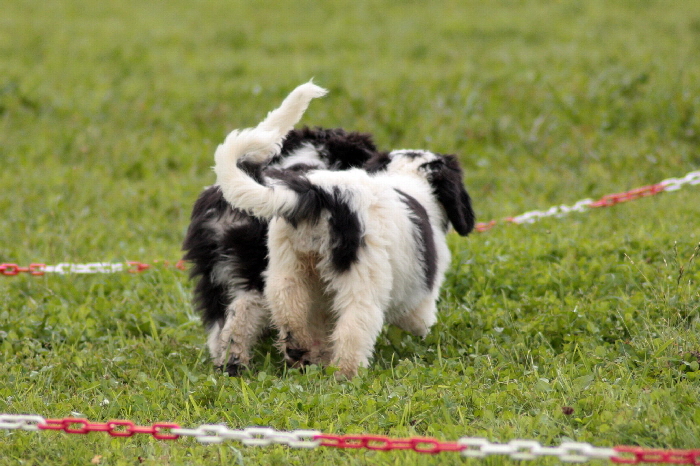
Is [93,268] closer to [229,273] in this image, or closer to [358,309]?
[229,273]

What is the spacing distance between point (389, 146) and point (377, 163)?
4.71 metres

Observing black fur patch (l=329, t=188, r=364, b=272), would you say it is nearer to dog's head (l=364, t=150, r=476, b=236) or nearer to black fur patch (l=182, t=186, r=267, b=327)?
black fur patch (l=182, t=186, r=267, b=327)

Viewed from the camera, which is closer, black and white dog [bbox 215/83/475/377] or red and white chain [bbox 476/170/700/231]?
black and white dog [bbox 215/83/475/377]

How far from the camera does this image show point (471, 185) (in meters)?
9.36

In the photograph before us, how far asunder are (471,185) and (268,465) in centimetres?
623

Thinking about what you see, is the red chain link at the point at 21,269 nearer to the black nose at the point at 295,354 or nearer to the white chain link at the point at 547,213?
the black nose at the point at 295,354

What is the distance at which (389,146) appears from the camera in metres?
10.2

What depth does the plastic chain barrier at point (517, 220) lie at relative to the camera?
6.49 m

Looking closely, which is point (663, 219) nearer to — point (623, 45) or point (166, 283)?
point (166, 283)

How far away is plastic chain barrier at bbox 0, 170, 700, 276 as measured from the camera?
649 centimetres

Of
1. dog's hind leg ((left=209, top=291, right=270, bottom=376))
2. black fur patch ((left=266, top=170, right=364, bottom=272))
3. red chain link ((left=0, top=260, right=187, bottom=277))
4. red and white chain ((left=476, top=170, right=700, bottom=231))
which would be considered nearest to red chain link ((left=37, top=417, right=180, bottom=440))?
black fur patch ((left=266, top=170, right=364, bottom=272))

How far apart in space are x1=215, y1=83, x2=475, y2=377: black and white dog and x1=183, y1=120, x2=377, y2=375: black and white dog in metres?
0.24

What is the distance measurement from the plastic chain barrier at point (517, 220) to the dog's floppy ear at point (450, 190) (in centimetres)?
190

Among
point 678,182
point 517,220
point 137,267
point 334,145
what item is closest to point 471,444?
point 334,145
